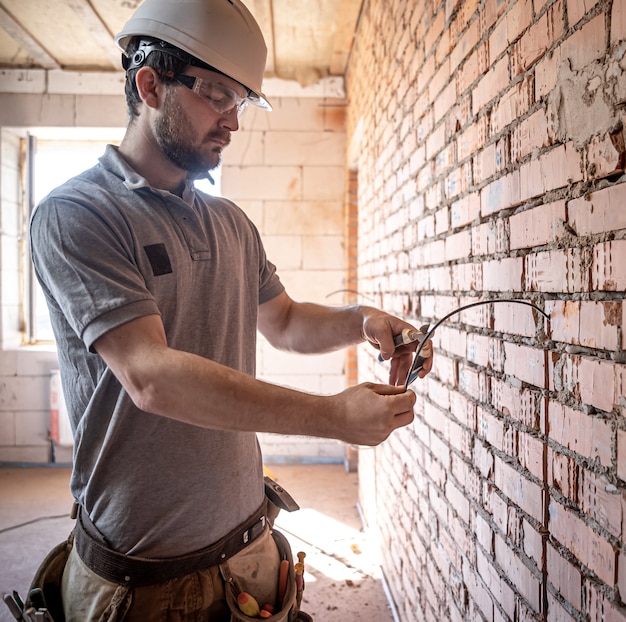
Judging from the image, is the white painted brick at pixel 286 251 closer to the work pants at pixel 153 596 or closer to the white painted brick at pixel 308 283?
the white painted brick at pixel 308 283

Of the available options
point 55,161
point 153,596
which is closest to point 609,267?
point 153,596

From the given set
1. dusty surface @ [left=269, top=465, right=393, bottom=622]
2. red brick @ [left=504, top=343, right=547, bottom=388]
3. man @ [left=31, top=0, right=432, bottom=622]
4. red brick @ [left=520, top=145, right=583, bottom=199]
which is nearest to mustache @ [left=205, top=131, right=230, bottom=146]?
man @ [left=31, top=0, right=432, bottom=622]

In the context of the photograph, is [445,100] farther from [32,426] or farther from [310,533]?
[32,426]

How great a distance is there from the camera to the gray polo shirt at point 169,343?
107cm

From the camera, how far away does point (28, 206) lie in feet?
14.9

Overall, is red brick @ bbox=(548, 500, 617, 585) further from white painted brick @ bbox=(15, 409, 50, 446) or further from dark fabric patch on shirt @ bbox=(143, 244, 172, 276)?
white painted brick @ bbox=(15, 409, 50, 446)

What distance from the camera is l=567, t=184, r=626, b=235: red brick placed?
760 mm

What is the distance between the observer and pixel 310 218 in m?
4.62

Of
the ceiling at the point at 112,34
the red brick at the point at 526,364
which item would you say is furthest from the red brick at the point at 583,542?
the ceiling at the point at 112,34

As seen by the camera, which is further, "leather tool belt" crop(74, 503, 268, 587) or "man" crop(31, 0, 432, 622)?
"leather tool belt" crop(74, 503, 268, 587)

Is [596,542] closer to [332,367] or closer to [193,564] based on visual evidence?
[193,564]

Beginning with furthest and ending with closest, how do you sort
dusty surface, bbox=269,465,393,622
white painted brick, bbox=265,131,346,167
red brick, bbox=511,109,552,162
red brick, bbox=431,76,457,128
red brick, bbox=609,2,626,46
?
white painted brick, bbox=265,131,346,167
dusty surface, bbox=269,465,393,622
red brick, bbox=431,76,457,128
red brick, bbox=511,109,552,162
red brick, bbox=609,2,626,46

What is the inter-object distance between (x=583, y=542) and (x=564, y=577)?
10cm

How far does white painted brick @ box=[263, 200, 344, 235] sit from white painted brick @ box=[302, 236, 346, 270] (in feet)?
0.20
